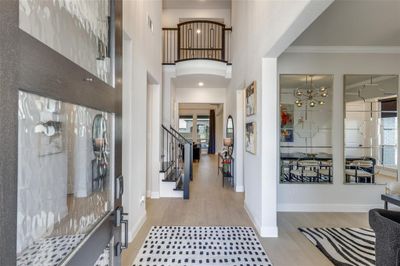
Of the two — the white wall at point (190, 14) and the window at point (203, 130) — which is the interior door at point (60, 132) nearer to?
the white wall at point (190, 14)

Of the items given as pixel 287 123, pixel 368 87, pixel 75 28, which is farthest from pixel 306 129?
pixel 75 28

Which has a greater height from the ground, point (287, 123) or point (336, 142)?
point (287, 123)

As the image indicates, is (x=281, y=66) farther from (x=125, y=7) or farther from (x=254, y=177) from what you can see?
(x=125, y=7)

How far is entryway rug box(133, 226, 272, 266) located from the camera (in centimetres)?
263

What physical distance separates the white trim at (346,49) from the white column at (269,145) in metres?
1.49

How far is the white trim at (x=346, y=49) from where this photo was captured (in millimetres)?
4379

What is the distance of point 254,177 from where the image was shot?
380cm

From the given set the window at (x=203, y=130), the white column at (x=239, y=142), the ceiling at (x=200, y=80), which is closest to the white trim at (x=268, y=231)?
the white column at (x=239, y=142)

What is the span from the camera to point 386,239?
5.83ft

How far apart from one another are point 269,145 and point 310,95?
1.96 m

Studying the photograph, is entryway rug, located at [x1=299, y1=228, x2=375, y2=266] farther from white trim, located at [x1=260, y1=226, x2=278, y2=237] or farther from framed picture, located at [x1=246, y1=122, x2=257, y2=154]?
framed picture, located at [x1=246, y1=122, x2=257, y2=154]

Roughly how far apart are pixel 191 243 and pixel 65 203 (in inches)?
94.8

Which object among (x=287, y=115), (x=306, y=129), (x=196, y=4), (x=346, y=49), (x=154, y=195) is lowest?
(x=154, y=195)

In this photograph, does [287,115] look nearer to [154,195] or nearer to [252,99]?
[252,99]
